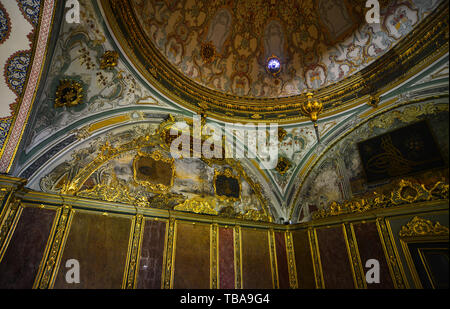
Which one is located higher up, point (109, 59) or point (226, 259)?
point (109, 59)

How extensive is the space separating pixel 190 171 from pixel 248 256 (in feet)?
11.7

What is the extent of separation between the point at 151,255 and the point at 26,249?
2783 millimetres

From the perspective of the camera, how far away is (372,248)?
256 inches

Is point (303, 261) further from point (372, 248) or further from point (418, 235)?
point (418, 235)

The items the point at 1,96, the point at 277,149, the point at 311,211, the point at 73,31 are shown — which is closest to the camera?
the point at 1,96

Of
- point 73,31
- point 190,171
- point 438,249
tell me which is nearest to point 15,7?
point 73,31

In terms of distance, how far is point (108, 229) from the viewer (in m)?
6.11

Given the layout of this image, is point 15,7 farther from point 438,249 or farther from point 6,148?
point 438,249

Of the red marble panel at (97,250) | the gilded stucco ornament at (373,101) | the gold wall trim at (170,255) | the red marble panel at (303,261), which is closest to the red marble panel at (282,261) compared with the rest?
the red marble panel at (303,261)

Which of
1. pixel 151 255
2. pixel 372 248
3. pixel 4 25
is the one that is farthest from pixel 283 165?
pixel 4 25

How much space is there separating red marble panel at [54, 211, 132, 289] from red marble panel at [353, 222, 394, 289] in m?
6.70

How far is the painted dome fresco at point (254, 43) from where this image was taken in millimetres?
6172

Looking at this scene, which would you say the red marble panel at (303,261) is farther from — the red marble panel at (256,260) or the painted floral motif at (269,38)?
the painted floral motif at (269,38)

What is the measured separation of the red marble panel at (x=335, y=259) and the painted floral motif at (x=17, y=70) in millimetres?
9156
